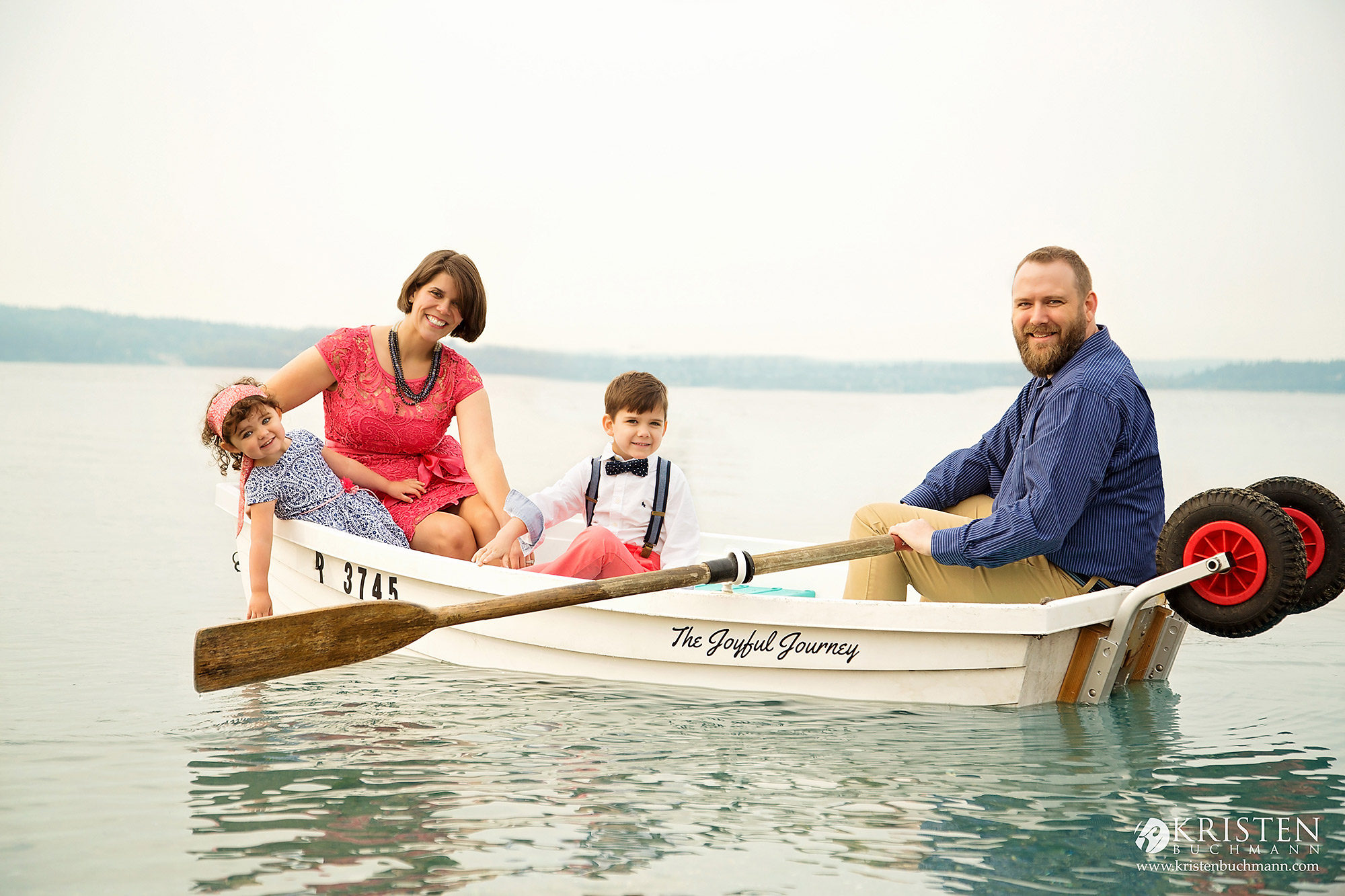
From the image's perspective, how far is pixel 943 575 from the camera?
3.28 metres

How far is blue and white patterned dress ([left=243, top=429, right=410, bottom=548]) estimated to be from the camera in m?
3.67

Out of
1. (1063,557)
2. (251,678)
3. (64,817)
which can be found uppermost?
(1063,557)

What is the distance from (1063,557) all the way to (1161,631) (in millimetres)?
513

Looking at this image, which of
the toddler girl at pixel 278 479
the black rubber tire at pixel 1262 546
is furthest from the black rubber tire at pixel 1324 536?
the toddler girl at pixel 278 479

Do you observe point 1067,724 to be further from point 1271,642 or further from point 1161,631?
point 1271,642

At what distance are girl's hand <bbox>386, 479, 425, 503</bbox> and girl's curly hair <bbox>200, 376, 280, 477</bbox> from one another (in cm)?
48

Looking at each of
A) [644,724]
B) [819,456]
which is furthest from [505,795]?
[819,456]

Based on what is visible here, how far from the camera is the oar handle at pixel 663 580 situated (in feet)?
9.25

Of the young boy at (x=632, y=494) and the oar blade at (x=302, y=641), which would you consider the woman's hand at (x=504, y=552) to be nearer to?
the young boy at (x=632, y=494)

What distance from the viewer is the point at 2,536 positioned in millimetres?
6809

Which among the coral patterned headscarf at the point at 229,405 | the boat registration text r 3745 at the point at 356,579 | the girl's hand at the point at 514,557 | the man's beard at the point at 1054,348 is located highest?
the man's beard at the point at 1054,348

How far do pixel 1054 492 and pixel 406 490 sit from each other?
2.16 meters

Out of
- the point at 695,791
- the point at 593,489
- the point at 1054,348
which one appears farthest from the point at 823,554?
the point at 593,489

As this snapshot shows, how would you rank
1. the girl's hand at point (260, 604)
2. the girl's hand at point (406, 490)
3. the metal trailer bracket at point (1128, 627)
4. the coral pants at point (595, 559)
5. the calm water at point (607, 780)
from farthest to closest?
the girl's hand at point (406, 490)
the girl's hand at point (260, 604)
the coral pants at point (595, 559)
the metal trailer bracket at point (1128, 627)
the calm water at point (607, 780)
